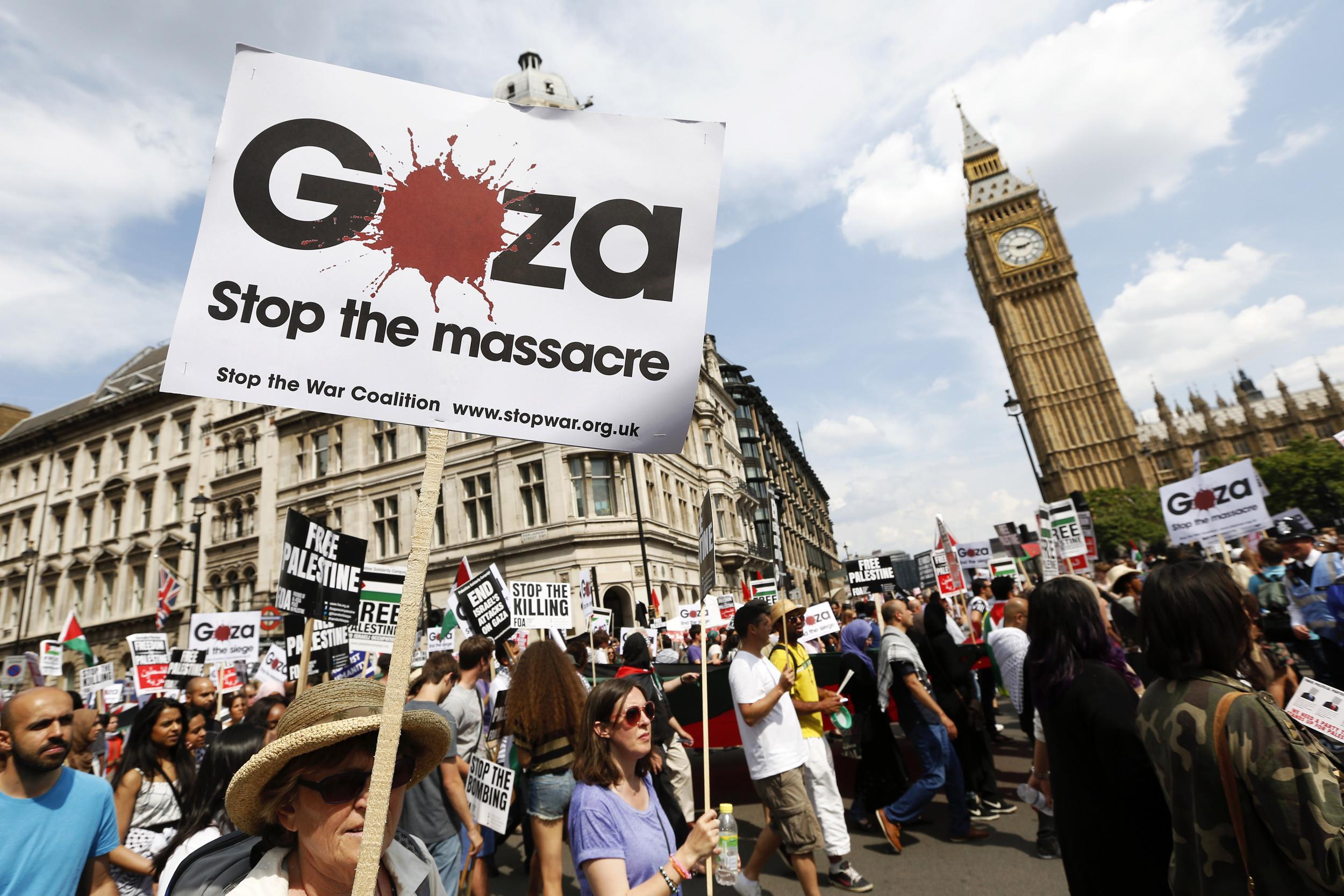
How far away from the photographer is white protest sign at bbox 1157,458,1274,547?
10828mm

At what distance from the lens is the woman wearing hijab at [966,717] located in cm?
647

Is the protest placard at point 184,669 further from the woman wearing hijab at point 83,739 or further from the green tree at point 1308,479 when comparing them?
the green tree at point 1308,479

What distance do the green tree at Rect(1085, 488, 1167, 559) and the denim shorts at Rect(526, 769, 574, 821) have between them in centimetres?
7088

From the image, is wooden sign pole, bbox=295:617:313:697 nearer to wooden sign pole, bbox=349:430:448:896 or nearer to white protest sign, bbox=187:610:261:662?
wooden sign pole, bbox=349:430:448:896

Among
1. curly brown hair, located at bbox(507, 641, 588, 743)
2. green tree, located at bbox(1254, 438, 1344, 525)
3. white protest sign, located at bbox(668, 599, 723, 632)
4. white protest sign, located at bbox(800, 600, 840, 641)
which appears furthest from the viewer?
green tree, located at bbox(1254, 438, 1344, 525)

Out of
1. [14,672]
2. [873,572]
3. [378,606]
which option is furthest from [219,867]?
[14,672]

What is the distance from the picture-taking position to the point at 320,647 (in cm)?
920

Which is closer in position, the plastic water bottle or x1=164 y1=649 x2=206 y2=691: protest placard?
the plastic water bottle

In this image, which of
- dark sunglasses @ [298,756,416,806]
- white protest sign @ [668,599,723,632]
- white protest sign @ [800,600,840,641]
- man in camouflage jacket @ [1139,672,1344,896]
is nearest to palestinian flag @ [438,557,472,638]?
white protest sign @ [800,600,840,641]

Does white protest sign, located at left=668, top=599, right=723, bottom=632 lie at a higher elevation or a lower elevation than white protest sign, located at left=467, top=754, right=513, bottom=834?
higher

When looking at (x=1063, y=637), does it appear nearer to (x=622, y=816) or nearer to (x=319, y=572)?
(x=622, y=816)

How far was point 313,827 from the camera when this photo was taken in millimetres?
1539

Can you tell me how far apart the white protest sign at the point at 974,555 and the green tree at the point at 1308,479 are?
54578 millimetres

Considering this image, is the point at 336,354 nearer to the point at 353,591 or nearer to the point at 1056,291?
the point at 353,591
